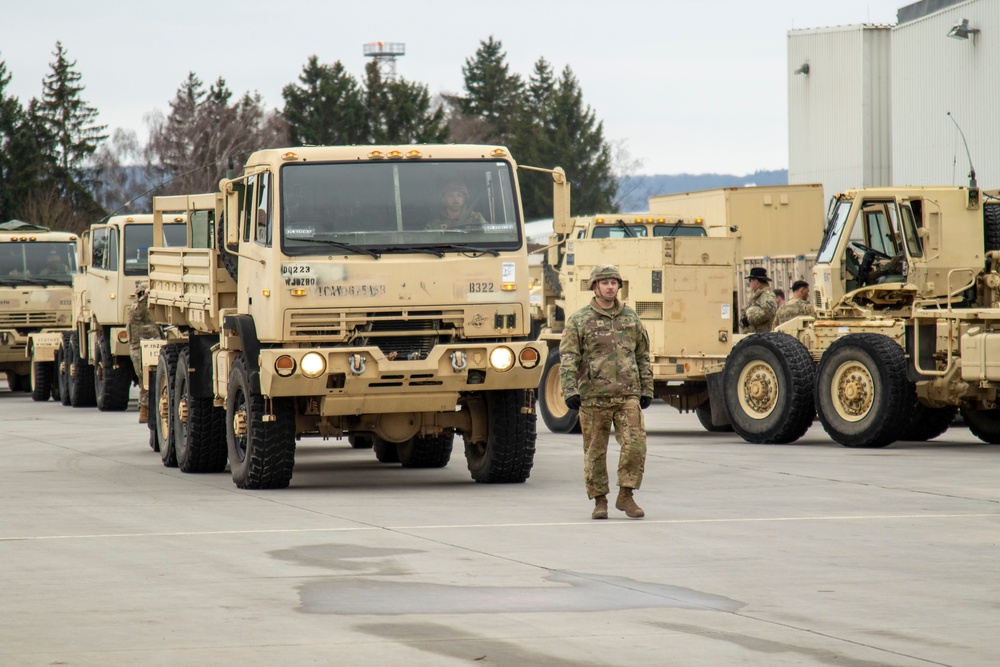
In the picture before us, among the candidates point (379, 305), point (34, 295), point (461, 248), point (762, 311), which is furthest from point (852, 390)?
point (34, 295)

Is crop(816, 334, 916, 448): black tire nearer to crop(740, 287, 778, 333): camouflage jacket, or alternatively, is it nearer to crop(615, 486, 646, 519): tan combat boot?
crop(740, 287, 778, 333): camouflage jacket

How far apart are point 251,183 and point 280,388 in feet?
6.59

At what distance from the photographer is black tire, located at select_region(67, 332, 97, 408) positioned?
29.3 metres

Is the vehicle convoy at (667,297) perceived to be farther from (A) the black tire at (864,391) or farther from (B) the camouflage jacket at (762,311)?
(A) the black tire at (864,391)

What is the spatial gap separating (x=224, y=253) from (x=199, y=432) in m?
1.91

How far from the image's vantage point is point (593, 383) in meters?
12.3

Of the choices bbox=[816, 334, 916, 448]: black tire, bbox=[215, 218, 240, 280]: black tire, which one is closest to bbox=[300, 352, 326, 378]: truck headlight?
bbox=[215, 218, 240, 280]: black tire

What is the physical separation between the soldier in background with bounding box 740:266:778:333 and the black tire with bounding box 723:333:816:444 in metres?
1.69

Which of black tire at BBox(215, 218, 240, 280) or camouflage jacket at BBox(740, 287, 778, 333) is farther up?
black tire at BBox(215, 218, 240, 280)

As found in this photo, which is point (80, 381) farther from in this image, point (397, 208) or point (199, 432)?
point (397, 208)

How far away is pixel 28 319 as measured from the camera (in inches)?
1286

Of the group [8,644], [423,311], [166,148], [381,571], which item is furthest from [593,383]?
[166,148]

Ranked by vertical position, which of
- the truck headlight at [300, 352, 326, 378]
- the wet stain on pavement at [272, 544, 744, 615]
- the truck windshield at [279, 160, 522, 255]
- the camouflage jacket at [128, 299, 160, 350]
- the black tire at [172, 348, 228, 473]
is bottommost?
the wet stain on pavement at [272, 544, 744, 615]

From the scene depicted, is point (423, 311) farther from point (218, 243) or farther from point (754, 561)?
point (754, 561)
